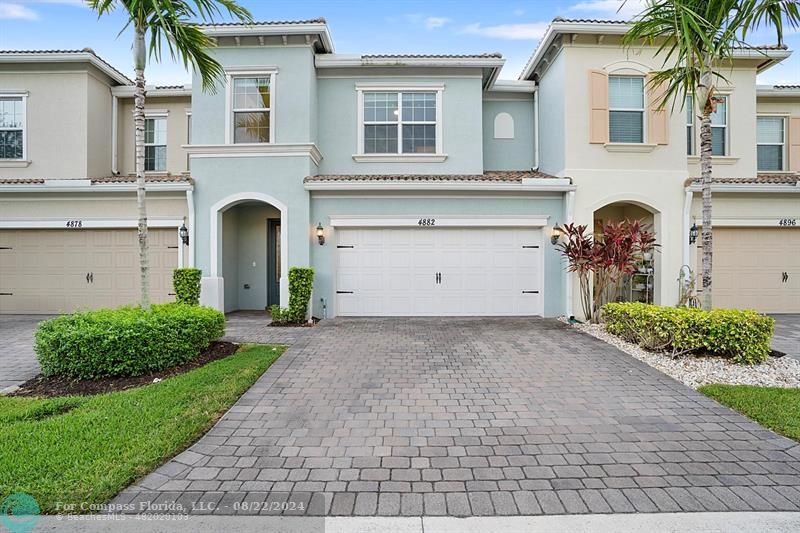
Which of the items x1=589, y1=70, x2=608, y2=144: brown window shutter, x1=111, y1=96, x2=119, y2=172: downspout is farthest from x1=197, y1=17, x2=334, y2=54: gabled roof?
x1=589, y1=70, x2=608, y2=144: brown window shutter

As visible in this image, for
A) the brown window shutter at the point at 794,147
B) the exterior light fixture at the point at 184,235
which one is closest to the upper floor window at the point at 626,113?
the brown window shutter at the point at 794,147

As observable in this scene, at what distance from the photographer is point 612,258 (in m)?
8.12

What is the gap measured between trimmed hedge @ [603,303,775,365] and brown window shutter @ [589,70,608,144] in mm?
5006

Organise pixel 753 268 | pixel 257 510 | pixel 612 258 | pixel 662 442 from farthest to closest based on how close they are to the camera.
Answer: pixel 753 268
pixel 612 258
pixel 662 442
pixel 257 510

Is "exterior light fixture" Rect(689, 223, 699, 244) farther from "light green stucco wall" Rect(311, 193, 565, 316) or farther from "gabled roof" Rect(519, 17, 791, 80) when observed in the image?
"gabled roof" Rect(519, 17, 791, 80)

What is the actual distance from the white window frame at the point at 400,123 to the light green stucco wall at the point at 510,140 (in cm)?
178

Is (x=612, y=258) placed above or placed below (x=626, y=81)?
below

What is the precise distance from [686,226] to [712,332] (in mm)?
4957

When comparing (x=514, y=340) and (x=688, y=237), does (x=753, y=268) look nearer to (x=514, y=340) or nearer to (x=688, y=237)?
(x=688, y=237)

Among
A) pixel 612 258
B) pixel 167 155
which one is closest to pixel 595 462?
pixel 612 258

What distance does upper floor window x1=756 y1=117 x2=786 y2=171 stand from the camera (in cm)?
1151

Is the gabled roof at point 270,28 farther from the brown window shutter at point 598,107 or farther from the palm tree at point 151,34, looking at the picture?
the brown window shutter at point 598,107

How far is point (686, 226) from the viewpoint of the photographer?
31.0ft

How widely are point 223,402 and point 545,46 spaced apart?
10802 mm
